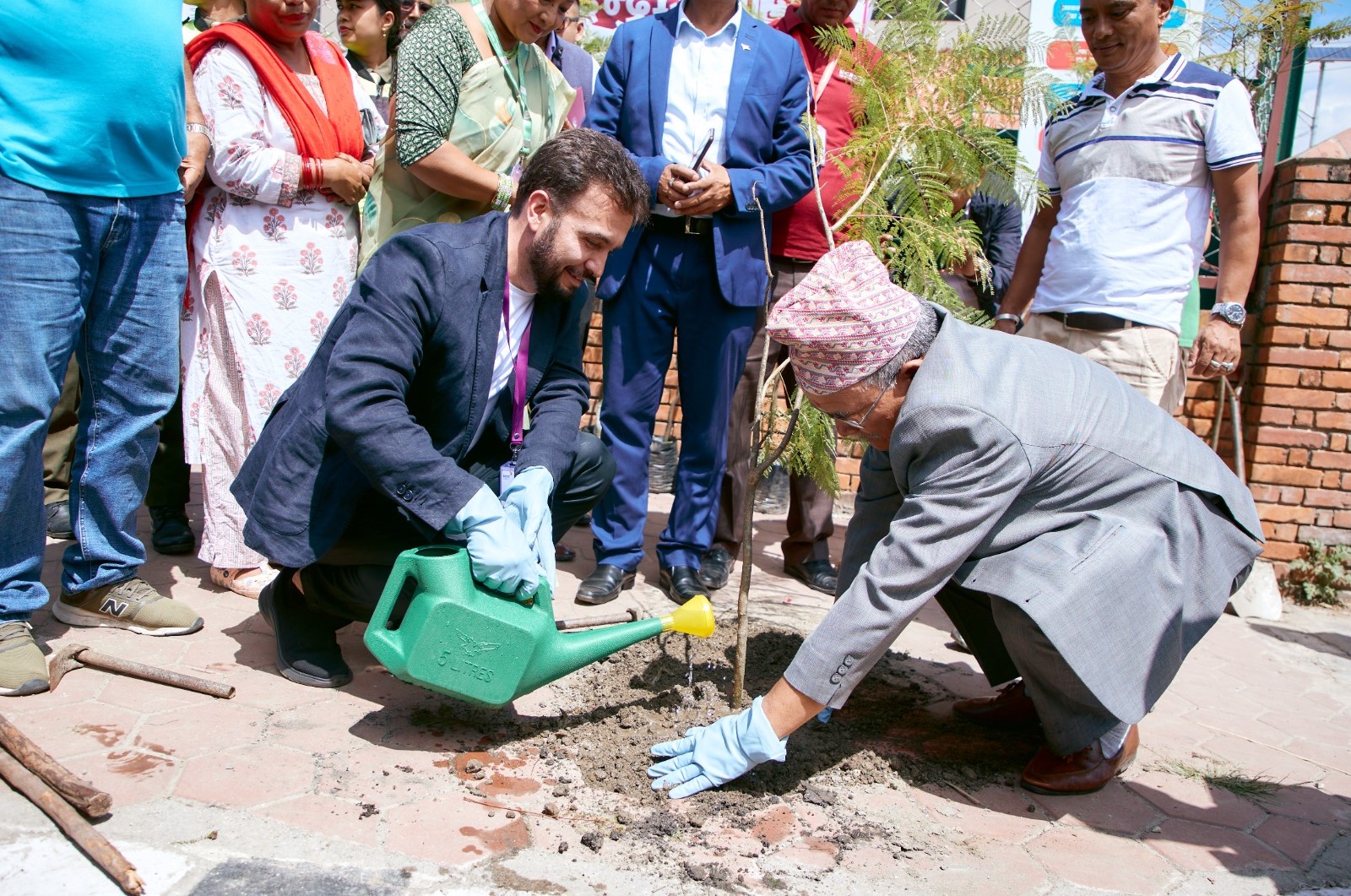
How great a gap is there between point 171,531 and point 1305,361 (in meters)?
5.07

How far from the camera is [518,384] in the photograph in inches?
114

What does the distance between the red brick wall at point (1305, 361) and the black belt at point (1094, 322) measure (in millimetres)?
2044

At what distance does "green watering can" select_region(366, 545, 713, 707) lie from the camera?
230cm

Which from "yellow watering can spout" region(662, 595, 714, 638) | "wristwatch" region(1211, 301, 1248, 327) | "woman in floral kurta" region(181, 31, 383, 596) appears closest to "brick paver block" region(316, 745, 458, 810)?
"yellow watering can spout" region(662, 595, 714, 638)

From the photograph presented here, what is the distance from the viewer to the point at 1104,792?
2.61m

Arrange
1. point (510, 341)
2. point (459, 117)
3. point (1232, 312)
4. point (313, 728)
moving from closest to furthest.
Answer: point (313, 728) < point (510, 341) < point (1232, 312) < point (459, 117)

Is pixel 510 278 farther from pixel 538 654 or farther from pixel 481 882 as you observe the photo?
pixel 481 882

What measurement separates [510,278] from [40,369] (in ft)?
4.04

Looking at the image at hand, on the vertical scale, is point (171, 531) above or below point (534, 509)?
below

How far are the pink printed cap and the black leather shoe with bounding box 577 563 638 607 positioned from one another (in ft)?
5.28

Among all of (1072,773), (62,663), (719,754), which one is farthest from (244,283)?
(1072,773)

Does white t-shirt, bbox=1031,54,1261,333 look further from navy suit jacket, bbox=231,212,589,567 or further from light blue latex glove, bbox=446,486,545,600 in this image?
light blue latex glove, bbox=446,486,545,600

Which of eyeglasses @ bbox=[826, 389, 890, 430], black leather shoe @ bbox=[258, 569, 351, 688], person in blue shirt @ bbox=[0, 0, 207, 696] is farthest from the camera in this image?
black leather shoe @ bbox=[258, 569, 351, 688]

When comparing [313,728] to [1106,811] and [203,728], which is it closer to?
[203,728]
